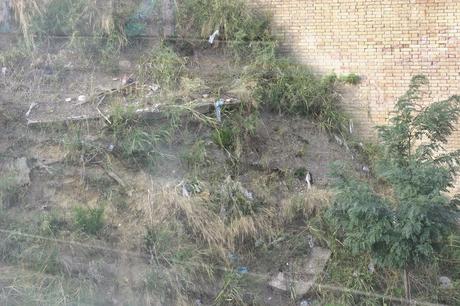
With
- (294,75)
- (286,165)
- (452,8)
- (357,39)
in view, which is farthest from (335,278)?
(452,8)

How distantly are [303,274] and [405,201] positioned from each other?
1.71m

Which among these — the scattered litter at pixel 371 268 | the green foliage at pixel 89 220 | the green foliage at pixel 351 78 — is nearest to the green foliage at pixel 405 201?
the scattered litter at pixel 371 268

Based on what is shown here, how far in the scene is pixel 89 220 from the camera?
661 centimetres

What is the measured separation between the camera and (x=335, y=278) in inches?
264

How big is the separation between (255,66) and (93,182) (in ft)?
8.97

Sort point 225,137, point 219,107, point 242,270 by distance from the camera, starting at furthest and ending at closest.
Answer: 1. point 219,107
2. point 225,137
3. point 242,270

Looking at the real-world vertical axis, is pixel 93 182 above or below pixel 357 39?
below

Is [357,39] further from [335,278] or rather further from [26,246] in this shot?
[26,246]

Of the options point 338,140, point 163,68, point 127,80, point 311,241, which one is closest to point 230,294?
point 311,241

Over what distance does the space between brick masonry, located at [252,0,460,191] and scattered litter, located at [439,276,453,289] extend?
1.98 metres

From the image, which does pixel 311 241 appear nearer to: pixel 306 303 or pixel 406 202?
pixel 306 303

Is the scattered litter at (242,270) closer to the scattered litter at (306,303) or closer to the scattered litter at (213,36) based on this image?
the scattered litter at (306,303)

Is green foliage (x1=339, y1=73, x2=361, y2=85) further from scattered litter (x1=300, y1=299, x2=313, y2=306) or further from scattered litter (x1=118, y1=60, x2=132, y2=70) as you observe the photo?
scattered litter (x1=300, y1=299, x2=313, y2=306)

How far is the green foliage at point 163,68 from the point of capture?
8.04 meters
